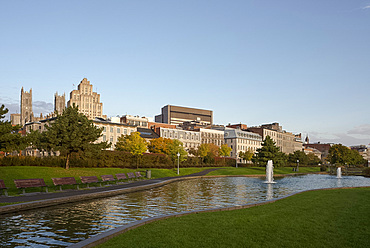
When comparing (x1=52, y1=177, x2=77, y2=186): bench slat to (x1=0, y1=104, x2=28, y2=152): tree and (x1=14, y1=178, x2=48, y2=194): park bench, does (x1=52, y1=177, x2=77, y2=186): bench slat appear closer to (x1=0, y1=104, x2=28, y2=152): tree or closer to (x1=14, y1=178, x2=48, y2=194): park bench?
(x1=14, y1=178, x2=48, y2=194): park bench

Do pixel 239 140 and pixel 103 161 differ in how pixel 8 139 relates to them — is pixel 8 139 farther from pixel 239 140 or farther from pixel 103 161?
pixel 239 140

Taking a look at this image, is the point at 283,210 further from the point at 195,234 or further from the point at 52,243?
the point at 52,243

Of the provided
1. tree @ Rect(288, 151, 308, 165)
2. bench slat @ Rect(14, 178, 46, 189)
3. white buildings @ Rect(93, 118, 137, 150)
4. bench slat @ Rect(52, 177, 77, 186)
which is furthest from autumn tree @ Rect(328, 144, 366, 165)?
bench slat @ Rect(14, 178, 46, 189)

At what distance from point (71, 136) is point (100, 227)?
96.9 ft

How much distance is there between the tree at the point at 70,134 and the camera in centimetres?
4122

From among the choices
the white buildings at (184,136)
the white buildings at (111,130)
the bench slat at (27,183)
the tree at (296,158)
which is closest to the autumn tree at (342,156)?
the tree at (296,158)

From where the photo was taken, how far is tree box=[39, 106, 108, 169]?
41.2 m

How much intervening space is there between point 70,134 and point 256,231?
3515 cm

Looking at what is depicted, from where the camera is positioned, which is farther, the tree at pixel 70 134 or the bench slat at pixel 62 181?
the tree at pixel 70 134

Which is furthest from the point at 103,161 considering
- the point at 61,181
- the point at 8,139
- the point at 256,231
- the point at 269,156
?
the point at 256,231

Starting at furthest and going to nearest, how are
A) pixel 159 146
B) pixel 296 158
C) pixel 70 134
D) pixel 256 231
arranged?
pixel 296 158, pixel 159 146, pixel 70 134, pixel 256 231

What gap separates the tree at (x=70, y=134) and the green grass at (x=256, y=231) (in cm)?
3070

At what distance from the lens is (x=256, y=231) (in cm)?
1114

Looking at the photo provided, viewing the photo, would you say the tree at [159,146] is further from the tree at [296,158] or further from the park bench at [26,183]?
the park bench at [26,183]
